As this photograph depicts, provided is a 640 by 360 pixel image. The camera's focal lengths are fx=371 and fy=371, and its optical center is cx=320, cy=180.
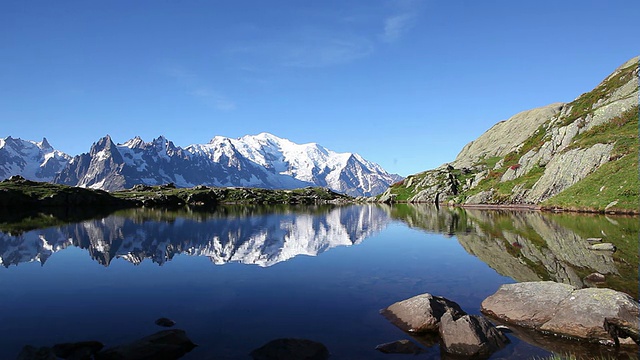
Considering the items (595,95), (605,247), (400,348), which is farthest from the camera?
(595,95)

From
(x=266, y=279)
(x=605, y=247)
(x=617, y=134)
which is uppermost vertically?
(x=617, y=134)

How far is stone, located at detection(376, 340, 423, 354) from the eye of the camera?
18547mm

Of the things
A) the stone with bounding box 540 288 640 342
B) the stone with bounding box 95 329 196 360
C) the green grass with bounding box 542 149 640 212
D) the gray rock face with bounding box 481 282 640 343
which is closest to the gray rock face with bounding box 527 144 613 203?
the green grass with bounding box 542 149 640 212

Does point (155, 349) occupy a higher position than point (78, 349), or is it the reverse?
point (155, 349)

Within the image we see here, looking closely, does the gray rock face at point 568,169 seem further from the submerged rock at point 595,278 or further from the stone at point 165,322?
the stone at point 165,322

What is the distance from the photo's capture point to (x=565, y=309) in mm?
21172

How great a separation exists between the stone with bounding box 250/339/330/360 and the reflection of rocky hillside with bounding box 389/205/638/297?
21.4 metres

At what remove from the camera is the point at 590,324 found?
771 inches

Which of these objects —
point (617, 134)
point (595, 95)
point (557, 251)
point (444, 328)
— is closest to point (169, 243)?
point (444, 328)

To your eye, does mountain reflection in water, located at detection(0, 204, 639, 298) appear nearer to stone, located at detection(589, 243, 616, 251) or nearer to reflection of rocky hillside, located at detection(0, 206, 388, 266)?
reflection of rocky hillside, located at detection(0, 206, 388, 266)

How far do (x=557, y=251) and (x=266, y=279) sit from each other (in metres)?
33.0

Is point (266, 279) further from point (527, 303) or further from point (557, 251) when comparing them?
point (557, 251)

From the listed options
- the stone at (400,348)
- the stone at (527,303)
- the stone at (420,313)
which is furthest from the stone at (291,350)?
the stone at (527,303)

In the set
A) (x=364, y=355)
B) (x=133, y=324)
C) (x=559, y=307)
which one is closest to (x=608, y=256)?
(x=559, y=307)
